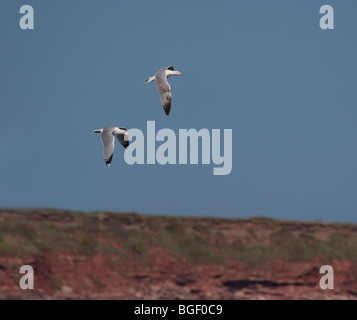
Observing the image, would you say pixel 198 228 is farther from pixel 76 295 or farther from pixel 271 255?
pixel 76 295

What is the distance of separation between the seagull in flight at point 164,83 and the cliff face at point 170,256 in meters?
30.3

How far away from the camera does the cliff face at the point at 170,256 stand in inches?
3981

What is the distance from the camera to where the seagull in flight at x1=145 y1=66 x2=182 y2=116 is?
6762 cm

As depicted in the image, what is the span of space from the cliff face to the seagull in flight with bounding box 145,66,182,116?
30.3m

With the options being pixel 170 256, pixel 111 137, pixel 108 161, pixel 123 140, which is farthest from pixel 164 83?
pixel 170 256

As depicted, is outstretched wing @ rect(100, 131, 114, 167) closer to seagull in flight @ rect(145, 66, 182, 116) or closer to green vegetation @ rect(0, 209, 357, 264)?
seagull in flight @ rect(145, 66, 182, 116)

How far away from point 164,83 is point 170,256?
133 ft

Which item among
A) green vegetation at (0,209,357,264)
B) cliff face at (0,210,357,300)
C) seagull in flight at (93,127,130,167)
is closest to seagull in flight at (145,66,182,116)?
seagull in flight at (93,127,130,167)

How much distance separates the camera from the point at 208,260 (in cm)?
10862
